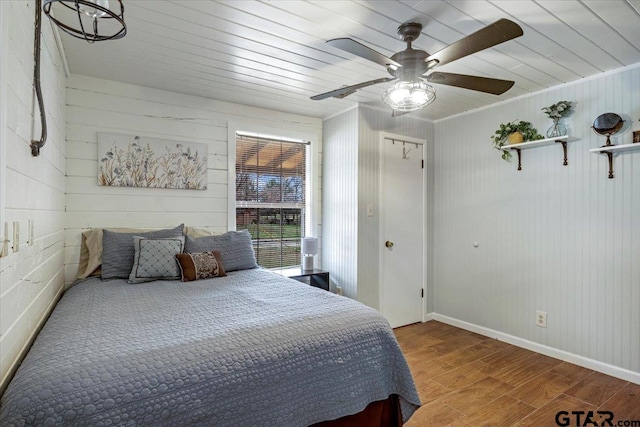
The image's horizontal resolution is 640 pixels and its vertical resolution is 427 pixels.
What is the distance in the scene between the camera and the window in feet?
11.5

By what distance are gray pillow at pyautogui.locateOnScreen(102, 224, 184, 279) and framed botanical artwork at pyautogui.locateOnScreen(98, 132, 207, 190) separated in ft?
1.78

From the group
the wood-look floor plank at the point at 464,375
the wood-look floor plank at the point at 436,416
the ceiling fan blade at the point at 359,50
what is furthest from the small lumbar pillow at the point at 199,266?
the wood-look floor plank at the point at 464,375

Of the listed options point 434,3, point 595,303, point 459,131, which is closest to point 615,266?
point 595,303

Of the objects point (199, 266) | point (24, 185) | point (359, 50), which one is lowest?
point (199, 266)

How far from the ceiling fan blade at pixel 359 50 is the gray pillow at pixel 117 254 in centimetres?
204

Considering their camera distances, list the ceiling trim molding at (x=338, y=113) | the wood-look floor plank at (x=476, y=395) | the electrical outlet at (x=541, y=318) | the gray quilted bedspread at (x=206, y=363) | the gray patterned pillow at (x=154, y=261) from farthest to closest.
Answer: the ceiling trim molding at (x=338, y=113)
the electrical outlet at (x=541, y=318)
the gray patterned pillow at (x=154, y=261)
the wood-look floor plank at (x=476, y=395)
the gray quilted bedspread at (x=206, y=363)

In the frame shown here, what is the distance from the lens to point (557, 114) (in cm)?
286

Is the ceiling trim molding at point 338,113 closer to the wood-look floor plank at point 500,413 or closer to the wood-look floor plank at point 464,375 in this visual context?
the wood-look floor plank at point 464,375

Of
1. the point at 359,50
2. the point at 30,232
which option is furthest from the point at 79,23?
the point at 359,50

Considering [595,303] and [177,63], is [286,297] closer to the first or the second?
[177,63]

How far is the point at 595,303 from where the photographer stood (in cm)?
270

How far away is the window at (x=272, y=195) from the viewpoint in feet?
11.5

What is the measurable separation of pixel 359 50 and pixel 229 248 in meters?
1.86

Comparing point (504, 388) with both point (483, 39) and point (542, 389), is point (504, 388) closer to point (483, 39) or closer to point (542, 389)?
point (542, 389)
